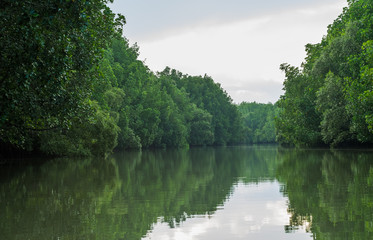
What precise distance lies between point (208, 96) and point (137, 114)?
186 feet

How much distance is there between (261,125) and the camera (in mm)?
179250

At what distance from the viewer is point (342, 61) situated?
45.8m

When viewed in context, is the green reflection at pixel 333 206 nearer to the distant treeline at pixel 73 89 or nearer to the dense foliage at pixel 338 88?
the distant treeline at pixel 73 89

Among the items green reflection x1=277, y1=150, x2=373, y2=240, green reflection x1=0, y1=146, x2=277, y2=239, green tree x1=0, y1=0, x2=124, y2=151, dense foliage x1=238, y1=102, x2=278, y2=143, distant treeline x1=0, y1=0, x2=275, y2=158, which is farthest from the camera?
dense foliage x1=238, y1=102, x2=278, y2=143

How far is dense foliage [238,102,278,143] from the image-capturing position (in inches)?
6442

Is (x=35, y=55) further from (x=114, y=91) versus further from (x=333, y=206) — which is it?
(x=114, y=91)

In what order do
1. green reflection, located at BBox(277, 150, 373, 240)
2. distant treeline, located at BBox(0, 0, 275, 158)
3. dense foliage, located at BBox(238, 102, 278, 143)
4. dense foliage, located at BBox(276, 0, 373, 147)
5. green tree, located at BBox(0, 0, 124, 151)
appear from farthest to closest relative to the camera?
dense foliage, located at BBox(238, 102, 278, 143) < dense foliage, located at BBox(276, 0, 373, 147) < distant treeline, located at BBox(0, 0, 275, 158) < green tree, located at BBox(0, 0, 124, 151) < green reflection, located at BBox(277, 150, 373, 240)

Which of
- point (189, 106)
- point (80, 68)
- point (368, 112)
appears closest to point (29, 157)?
point (80, 68)

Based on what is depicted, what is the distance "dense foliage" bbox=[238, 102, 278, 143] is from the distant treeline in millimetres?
61227

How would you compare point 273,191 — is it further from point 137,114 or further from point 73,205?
point 137,114

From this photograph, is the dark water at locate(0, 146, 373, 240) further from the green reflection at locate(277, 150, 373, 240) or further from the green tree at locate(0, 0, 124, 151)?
the green tree at locate(0, 0, 124, 151)

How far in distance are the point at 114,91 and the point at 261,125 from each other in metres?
130

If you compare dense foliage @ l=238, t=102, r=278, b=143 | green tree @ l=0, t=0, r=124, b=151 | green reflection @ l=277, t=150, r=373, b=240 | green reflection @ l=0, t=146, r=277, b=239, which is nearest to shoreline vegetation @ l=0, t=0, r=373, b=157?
green tree @ l=0, t=0, r=124, b=151

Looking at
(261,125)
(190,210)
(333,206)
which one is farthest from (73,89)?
(261,125)
